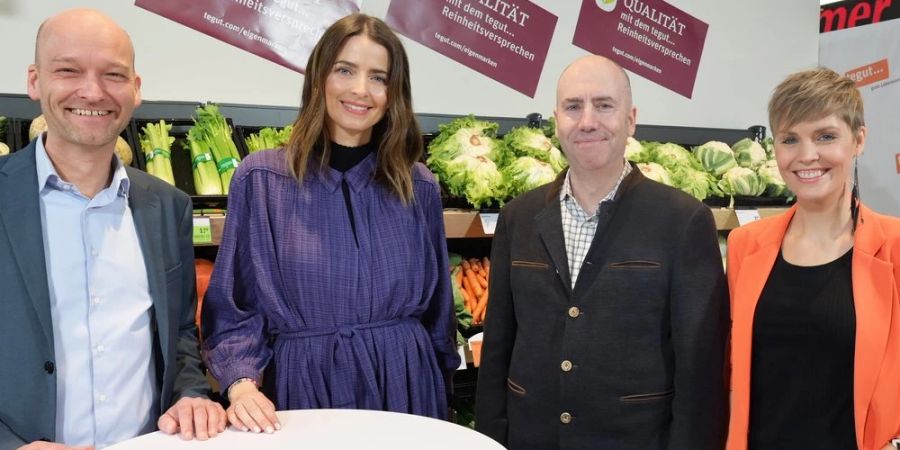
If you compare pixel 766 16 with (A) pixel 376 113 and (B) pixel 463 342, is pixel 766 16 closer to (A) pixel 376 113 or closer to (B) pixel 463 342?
(B) pixel 463 342

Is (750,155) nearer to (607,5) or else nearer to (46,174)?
(607,5)

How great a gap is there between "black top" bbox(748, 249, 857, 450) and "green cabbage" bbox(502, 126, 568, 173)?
178 cm

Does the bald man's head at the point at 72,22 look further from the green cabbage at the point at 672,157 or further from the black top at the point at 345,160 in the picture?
the green cabbage at the point at 672,157

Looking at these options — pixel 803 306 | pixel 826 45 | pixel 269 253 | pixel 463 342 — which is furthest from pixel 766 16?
pixel 269 253

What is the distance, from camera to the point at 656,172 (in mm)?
3783

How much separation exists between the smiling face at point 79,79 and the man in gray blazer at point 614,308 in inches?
45.0

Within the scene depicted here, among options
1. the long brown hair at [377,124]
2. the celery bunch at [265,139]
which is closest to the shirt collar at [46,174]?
the long brown hair at [377,124]

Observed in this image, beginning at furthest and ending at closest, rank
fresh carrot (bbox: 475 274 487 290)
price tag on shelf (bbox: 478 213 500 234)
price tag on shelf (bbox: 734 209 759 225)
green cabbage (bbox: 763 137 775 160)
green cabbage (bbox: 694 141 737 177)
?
green cabbage (bbox: 763 137 775 160), green cabbage (bbox: 694 141 737 177), price tag on shelf (bbox: 734 209 759 225), fresh carrot (bbox: 475 274 487 290), price tag on shelf (bbox: 478 213 500 234)

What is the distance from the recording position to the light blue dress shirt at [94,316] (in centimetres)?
166

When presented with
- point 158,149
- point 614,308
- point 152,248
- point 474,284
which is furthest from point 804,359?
point 158,149

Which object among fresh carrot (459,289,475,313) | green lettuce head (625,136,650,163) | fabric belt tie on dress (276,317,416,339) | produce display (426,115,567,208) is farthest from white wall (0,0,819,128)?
fabric belt tie on dress (276,317,416,339)

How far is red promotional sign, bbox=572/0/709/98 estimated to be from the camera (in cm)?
451

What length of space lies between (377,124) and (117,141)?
110 centimetres

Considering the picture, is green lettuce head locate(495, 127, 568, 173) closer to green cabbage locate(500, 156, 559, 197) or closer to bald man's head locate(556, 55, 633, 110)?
green cabbage locate(500, 156, 559, 197)
